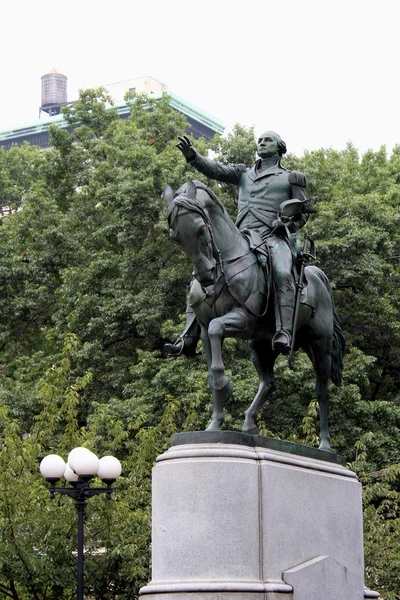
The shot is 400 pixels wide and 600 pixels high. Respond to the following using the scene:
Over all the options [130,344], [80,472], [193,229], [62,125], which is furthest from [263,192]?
[62,125]

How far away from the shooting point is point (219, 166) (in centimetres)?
1374

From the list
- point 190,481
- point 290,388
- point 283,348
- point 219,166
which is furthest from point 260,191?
point 290,388

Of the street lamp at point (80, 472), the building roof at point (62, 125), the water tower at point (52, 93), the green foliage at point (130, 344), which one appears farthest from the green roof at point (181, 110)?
the street lamp at point (80, 472)

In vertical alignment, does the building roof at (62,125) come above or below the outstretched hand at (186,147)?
above

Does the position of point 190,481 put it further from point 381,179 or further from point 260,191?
point 381,179

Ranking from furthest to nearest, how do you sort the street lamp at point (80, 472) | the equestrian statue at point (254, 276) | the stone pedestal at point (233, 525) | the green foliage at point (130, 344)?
1. the green foliage at point (130, 344)
2. the street lamp at point (80, 472)
3. the equestrian statue at point (254, 276)
4. the stone pedestal at point (233, 525)

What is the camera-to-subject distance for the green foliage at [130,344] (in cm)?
1809

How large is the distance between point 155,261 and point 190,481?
56.9 feet

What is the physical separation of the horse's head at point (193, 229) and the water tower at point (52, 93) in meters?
117

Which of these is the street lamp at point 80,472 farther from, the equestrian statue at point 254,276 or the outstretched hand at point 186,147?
the outstretched hand at point 186,147

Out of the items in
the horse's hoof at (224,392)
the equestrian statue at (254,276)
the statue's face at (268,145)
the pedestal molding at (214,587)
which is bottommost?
the pedestal molding at (214,587)

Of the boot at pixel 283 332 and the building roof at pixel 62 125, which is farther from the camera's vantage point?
the building roof at pixel 62 125

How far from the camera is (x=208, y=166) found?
1344 centimetres

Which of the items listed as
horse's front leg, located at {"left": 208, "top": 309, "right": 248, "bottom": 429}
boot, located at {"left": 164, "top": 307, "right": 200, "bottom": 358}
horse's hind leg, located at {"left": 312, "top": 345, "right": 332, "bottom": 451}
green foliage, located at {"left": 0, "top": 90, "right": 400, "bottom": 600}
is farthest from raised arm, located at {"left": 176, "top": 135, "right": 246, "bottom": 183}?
green foliage, located at {"left": 0, "top": 90, "right": 400, "bottom": 600}
